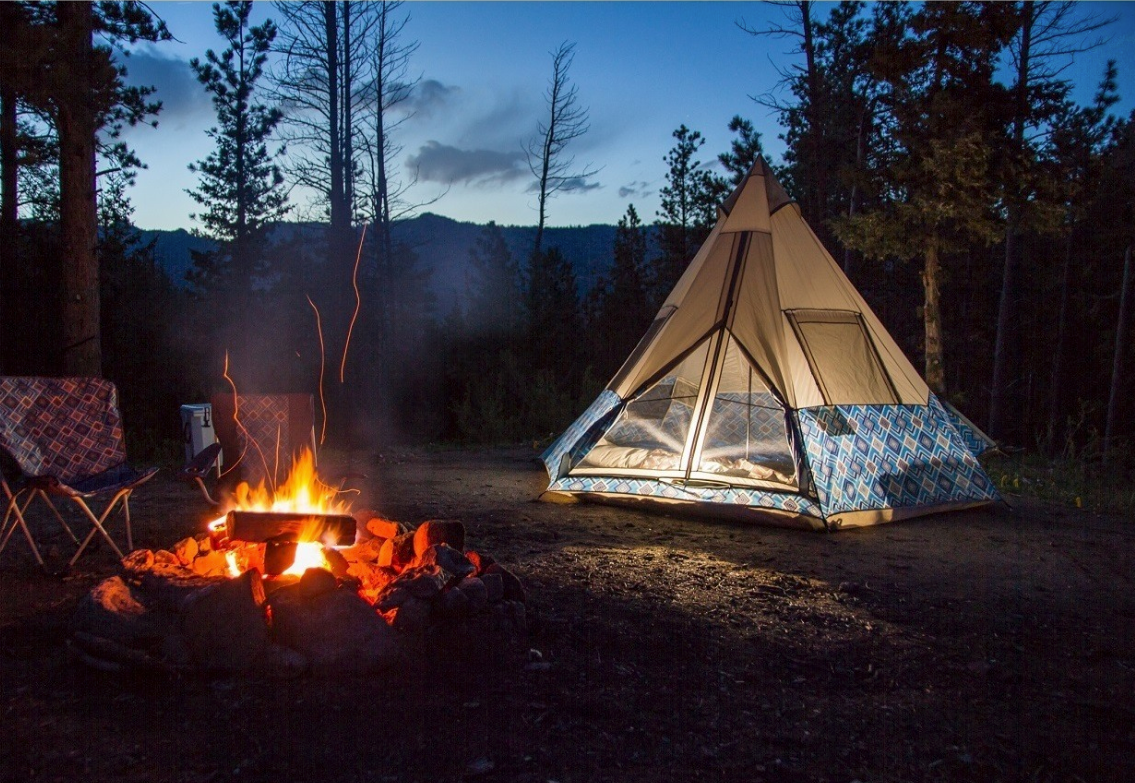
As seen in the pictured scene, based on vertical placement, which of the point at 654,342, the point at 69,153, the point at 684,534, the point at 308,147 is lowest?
the point at 684,534

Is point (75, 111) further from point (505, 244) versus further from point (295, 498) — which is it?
point (505, 244)

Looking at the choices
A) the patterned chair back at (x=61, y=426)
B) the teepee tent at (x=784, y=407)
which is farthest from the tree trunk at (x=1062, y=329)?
the patterned chair back at (x=61, y=426)

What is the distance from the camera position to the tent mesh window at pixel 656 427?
654 cm

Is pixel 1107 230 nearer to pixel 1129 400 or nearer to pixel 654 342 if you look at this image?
pixel 1129 400

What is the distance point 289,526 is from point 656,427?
4.46 meters

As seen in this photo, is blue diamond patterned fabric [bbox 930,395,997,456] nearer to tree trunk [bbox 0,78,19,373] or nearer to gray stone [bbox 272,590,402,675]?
gray stone [bbox 272,590,402,675]

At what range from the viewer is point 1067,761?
232 cm

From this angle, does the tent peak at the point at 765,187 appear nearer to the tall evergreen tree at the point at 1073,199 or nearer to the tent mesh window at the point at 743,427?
the tent mesh window at the point at 743,427

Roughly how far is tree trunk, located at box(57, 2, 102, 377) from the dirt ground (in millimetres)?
2388

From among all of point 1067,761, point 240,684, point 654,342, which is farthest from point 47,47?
point 1067,761

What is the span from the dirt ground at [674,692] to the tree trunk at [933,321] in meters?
5.41

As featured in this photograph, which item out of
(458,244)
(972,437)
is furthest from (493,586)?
(458,244)

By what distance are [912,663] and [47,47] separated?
23.3ft

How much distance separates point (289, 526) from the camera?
341 cm
